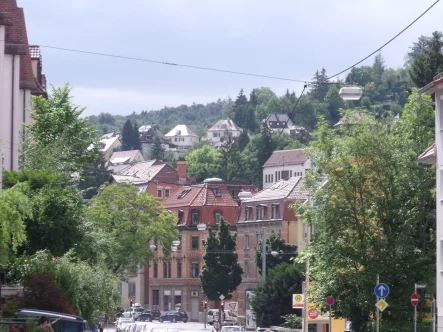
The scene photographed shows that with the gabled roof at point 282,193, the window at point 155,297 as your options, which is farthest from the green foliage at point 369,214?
the window at point 155,297

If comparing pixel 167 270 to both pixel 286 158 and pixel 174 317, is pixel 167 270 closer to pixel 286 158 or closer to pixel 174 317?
pixel 174 317

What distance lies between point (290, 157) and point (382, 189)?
13513 cm

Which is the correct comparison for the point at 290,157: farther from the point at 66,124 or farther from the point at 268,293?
the point at 66,124

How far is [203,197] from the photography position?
417ft

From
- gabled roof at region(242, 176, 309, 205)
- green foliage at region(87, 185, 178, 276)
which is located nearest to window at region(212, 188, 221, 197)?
gabled roof at region(242, 176, 309, 205)

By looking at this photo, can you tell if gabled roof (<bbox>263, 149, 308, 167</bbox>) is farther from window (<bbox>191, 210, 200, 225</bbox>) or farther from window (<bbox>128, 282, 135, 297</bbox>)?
window (<bbox>191, 210, 200, 225</bbox>)

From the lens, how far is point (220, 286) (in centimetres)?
11106

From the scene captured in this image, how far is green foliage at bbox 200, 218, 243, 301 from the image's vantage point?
11025 centimetres

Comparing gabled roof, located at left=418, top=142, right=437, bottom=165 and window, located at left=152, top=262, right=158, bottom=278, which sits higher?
gabled roof, located at left=418, top=142, right=437, bottom=165

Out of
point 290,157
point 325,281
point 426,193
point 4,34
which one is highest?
point 290,157

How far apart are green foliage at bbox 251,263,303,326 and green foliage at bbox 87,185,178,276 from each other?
7968 mm

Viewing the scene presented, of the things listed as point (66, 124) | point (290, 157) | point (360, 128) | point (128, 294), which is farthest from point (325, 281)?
point (290, 157)

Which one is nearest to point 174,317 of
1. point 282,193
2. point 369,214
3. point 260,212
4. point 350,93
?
point 260,212

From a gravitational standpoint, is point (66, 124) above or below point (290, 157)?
below
